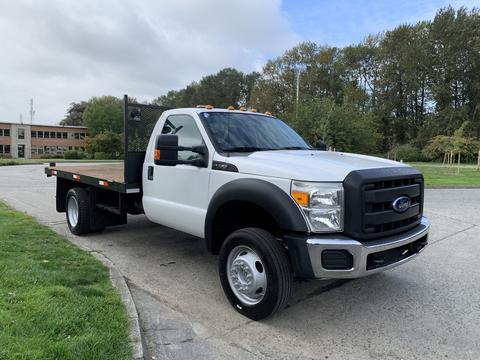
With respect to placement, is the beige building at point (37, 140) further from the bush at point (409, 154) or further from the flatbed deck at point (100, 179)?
Answer: the flatbed deck at point (100, 179)

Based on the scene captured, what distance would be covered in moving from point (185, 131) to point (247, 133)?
→ 2.54 feet

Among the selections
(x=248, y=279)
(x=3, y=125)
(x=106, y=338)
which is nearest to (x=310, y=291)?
(x=248, y=279)

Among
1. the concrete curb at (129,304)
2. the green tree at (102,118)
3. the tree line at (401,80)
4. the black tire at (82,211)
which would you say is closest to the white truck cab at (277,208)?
the concrete curb at (129,304)

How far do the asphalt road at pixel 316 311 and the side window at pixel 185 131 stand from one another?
1557mm

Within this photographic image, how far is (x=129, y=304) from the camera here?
166 inches

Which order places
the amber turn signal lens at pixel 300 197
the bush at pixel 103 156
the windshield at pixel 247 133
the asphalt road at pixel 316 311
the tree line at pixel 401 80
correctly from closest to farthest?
the asphalt road at pixel 316 311 → the amber turn signal lens at pixel 300 197 → the windshield at pixel 247 133 → the tree line at pixel 401 80 → the bush at pixel 103 156

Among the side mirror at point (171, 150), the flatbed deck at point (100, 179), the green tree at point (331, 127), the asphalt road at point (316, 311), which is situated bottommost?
the asphalt road at point (316, 311)

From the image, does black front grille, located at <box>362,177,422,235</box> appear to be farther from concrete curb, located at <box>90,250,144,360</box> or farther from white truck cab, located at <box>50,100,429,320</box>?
concrete curb, located at <box>90,250,144,360</box>

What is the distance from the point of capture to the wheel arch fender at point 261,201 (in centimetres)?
376

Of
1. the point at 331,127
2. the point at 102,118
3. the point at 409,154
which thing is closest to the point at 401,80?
the point at 409,154

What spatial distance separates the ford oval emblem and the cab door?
196 cm

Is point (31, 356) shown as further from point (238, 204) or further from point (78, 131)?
point (78, 131)

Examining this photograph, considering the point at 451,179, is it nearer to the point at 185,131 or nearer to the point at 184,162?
the point at 185,131

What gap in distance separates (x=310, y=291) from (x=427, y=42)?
59406 mm
